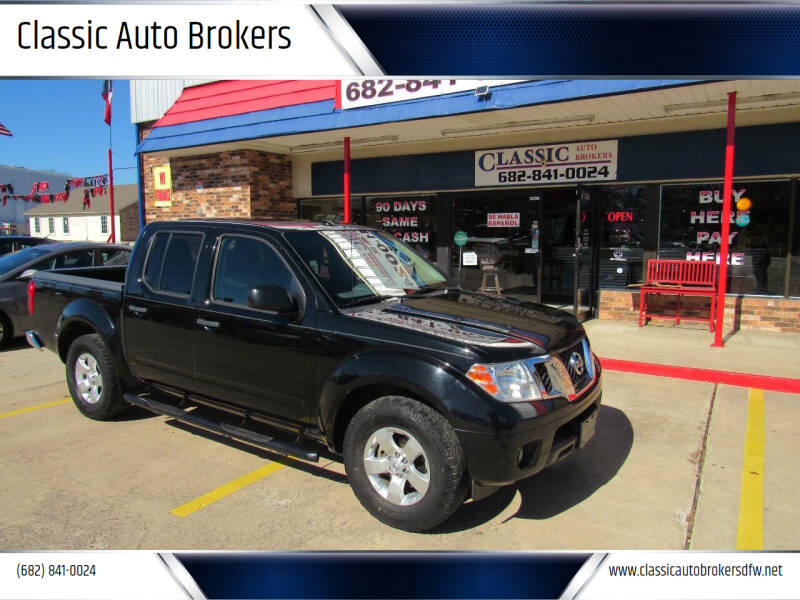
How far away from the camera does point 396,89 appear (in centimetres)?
871

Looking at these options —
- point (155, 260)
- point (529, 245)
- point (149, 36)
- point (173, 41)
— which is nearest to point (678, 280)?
point (529, 245)

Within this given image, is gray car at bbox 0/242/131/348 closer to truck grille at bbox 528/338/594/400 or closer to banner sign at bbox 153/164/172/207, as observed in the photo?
banner sign at bbox 153/164/172/207

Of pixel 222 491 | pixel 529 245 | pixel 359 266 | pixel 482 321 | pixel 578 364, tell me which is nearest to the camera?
pixel 482 321

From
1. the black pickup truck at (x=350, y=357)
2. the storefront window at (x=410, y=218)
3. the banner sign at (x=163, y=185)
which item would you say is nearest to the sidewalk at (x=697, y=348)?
the black pickup truck at (x=350, y=357)

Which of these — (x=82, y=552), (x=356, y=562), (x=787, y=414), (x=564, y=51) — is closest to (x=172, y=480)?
(x=82, y=552)

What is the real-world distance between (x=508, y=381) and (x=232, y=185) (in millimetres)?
10706

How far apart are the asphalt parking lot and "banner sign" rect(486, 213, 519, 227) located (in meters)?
5.88

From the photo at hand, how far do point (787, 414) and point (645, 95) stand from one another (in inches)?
165

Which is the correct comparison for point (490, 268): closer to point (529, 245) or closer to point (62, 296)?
point (529, 245)

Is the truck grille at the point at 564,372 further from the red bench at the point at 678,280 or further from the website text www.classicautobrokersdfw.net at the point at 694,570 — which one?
the red bench at the point at 678,280

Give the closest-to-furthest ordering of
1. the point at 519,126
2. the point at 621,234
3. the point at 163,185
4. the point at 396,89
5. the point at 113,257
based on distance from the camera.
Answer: the point at 396,89, the point at 519,126, the point at 113,257, the point at 621,234, the point at 163,185

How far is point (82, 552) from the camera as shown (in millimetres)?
3066

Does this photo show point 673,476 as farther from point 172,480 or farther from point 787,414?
point 172,480

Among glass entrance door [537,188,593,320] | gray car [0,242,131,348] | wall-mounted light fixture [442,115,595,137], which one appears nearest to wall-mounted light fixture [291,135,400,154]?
wall-mounted light fixture [442,115,595,137]
